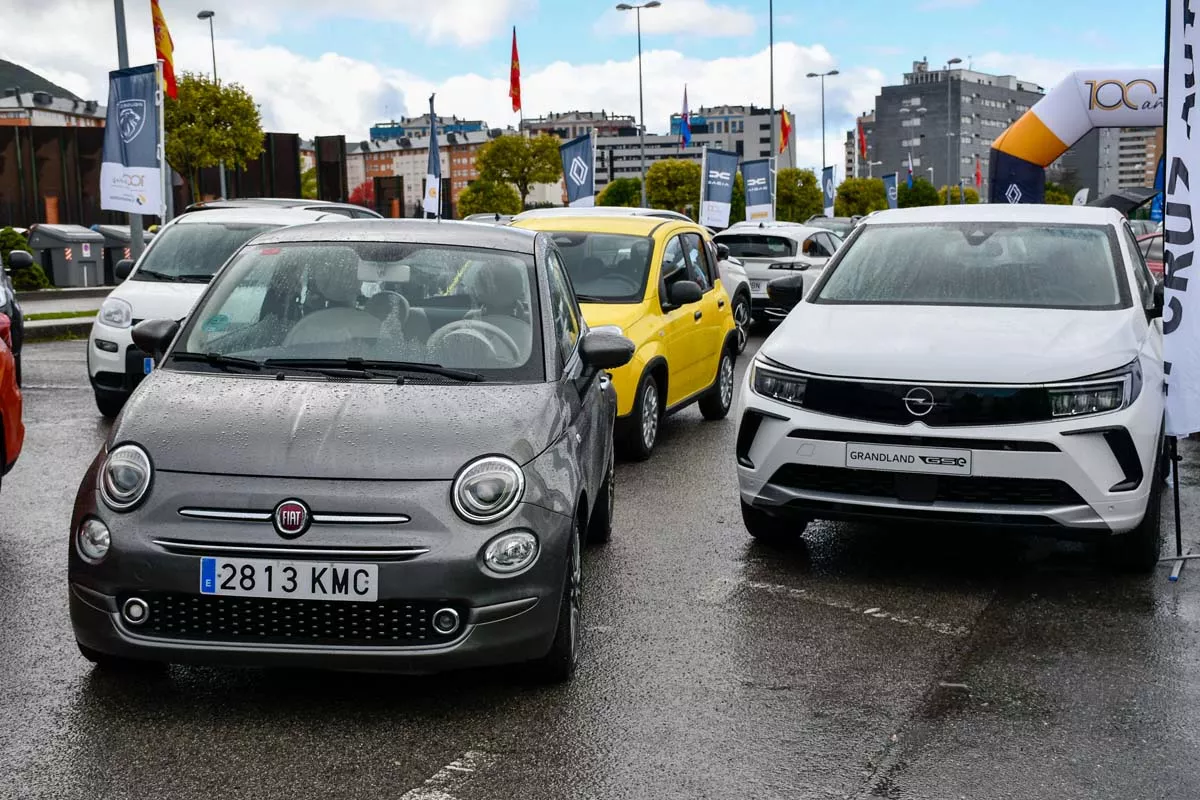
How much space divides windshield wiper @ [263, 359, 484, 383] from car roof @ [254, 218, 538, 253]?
0.81 metres

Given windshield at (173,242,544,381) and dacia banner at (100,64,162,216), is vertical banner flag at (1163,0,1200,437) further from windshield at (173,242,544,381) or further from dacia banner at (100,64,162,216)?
dacia banner at (100,64,162,216)

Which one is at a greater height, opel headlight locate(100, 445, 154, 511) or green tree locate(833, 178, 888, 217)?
green tree locate(833, 178, 888, 217)

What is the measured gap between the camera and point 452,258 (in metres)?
5.61

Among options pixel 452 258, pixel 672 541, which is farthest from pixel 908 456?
pixel 452 258

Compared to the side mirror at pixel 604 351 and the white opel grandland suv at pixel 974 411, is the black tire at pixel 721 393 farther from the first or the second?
the side mirror at pixel 604 351

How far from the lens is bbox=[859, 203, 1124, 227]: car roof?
7.48m

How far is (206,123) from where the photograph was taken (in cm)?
4453

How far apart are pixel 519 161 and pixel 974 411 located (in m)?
100

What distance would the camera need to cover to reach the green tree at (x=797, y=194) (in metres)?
91.4

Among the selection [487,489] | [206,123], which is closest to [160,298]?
[487,489]

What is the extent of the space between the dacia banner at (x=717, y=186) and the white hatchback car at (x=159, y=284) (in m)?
16.8

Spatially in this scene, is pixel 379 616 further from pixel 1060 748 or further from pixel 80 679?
pixel 1060 748

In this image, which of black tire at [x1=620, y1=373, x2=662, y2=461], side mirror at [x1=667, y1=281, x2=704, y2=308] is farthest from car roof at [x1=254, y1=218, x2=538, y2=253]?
side mirror at [x1=667, y1=281, x2=704, y2=308]

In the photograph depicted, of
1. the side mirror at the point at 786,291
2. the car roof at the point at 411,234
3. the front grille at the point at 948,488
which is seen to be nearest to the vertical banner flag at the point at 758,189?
the side mirror at the point at 786,291
